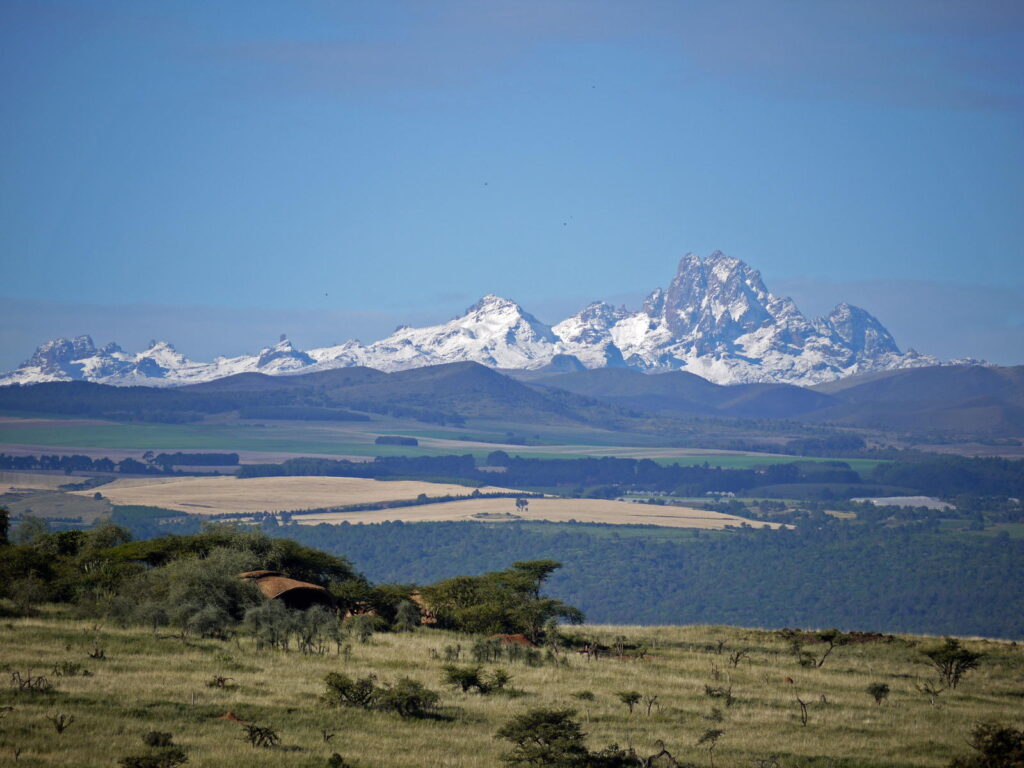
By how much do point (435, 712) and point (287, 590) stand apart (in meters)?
20.8

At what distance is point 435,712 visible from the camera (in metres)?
34.9

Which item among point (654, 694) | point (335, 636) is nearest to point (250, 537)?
point (335, 636)

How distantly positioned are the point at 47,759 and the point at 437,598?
40.2m

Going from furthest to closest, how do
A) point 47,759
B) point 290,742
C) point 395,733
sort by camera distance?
point 395,733, point 290,742, point 47,759

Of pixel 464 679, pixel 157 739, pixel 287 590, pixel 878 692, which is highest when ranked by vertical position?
pixel 157 739

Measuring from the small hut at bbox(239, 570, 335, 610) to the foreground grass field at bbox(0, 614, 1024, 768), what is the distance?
190 inches

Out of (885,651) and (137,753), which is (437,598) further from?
(137,753)

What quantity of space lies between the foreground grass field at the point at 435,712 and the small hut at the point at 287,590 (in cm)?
484

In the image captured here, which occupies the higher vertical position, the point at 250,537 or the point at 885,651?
the point at 250,537

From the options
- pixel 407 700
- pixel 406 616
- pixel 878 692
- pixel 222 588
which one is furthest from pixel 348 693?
pixel 406 616

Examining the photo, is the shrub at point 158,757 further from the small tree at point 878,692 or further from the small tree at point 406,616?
the small tree at point 406,616

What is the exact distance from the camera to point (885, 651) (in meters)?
58.6

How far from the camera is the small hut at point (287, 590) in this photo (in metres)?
53.7

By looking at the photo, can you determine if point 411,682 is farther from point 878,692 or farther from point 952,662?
point 952,662
